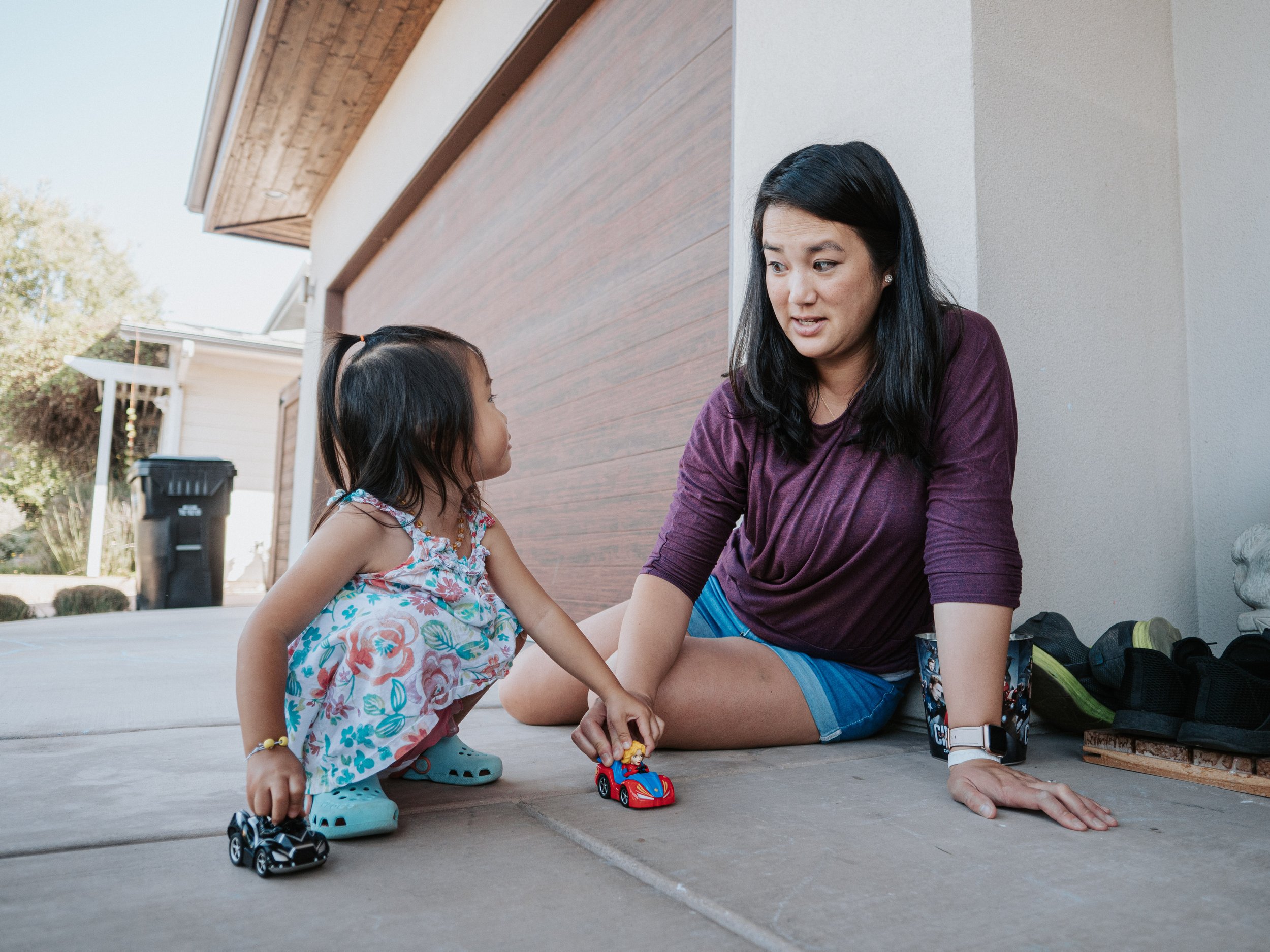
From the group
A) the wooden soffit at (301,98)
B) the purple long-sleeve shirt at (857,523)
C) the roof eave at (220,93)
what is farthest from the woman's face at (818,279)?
the roof eave at (220,93)

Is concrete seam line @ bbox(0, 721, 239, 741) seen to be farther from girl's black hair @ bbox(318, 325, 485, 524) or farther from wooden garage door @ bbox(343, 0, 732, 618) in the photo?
wooden garage door @ bbox(343, 0, 732, 618)

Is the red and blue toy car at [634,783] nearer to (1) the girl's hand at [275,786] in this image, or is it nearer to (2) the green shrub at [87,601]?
(1) the girl's hand at [275,786]

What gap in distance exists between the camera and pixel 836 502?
157 centimetres

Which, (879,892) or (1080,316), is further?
(1080,316)

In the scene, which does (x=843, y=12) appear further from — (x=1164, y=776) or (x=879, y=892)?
(x=879, y=892)

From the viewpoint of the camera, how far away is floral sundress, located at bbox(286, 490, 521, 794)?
44.6 inches

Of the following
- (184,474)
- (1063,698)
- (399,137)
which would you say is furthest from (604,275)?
(184,474)

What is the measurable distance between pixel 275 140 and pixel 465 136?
8.64ft

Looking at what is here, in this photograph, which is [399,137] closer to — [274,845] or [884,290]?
[884,290]

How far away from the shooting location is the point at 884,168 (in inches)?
59.2

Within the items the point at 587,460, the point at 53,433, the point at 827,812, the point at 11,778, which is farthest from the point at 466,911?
the point at 53,433

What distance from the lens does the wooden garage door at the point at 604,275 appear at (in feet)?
8.86

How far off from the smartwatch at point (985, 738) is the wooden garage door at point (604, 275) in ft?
4.61

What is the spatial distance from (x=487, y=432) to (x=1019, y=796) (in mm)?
898
